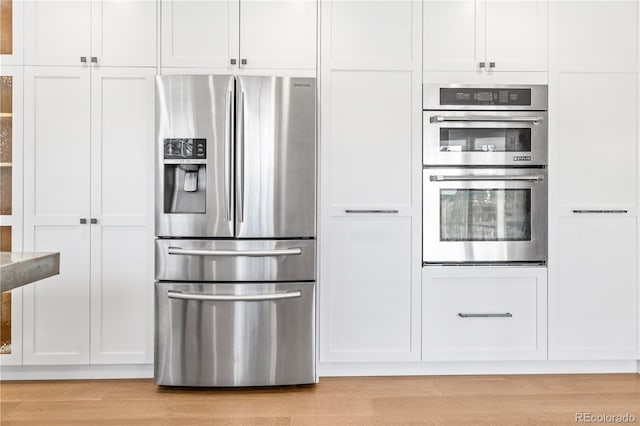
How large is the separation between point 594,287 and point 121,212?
2.76 meters

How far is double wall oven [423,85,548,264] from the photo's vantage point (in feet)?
9.17

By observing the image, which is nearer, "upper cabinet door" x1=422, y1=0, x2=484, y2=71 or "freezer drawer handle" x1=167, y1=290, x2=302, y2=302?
"freezer drawer handle" x1=167, y1=290, x2=302, y2=302

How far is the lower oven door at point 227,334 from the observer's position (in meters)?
2.56

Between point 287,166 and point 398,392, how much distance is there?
1354mm

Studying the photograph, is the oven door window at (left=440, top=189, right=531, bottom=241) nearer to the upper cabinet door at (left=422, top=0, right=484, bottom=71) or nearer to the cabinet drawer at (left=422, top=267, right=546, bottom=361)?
the cabinet drawer at (left=422, top=267, right=546, bottom=361)

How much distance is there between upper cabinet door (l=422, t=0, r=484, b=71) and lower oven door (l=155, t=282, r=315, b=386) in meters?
1.56

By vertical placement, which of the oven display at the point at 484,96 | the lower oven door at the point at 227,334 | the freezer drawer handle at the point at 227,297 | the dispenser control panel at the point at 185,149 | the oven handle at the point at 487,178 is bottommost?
the lower oven door at the point at 227,334

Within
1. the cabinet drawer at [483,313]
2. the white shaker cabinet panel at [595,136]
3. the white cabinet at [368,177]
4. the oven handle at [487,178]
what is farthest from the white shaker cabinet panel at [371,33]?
the cabinet drawer at [483,313]

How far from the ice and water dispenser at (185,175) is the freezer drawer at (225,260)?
0.65 feet

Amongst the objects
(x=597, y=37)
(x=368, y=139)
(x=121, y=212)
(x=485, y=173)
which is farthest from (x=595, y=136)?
(x=121, y=212)

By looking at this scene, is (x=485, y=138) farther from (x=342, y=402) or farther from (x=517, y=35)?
(x=342, y=402)

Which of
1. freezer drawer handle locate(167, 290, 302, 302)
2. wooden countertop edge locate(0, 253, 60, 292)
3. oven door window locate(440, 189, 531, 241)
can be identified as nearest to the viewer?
wooden countertop edge locate(0, 253, 60, 292)

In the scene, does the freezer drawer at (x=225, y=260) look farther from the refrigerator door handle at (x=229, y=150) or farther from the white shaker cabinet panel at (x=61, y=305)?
the white shaker cabinet panel at (x=61, y=305)

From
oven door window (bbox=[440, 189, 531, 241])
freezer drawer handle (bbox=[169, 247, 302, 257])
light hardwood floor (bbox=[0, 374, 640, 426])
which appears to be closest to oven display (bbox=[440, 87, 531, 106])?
oven door window (bbox=[440, 189, 531, 241])
